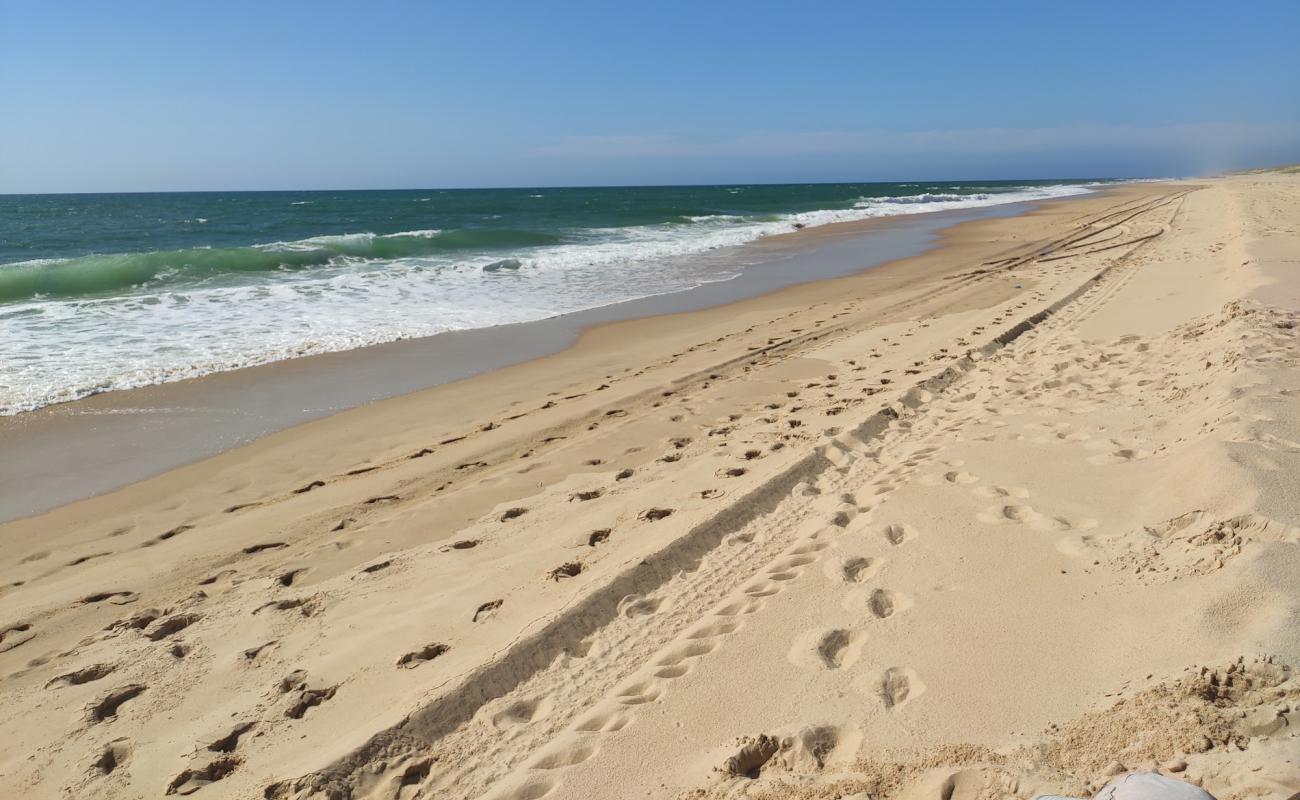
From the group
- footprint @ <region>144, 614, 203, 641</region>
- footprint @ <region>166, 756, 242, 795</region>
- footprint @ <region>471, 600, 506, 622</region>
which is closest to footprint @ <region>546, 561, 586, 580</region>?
footprint @ <region>471, 600, 506, 622</region>

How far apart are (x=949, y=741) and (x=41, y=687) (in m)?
3.37

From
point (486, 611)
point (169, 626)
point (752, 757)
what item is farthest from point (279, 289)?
point (752, 757)

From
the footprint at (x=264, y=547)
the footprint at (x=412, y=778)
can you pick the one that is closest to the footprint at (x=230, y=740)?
the footprint at (x=412, y=778)

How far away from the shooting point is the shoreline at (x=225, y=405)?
17.9 ft

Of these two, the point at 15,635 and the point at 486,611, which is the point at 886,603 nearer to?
the point at 486,611

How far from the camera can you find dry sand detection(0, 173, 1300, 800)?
219 centimetres

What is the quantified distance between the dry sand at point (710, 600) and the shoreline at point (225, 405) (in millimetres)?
500

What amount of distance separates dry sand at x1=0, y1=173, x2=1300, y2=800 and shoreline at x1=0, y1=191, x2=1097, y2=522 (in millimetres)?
500

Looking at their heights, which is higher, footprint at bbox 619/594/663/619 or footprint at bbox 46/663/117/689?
footprint at bbox 619/594/663/619

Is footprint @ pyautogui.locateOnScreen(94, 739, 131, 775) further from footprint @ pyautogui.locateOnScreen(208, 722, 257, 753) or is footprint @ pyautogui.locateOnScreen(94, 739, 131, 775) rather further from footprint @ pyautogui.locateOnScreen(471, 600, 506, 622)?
footprint @ pyautogui.locateOnScreen(471, 600, 506, 622)

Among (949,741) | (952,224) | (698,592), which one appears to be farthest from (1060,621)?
(952,224)

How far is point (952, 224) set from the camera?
27.3 metres

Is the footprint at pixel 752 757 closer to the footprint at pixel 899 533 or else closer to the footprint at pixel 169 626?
the footprint at pixel 899 533

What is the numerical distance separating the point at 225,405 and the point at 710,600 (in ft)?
18.4
